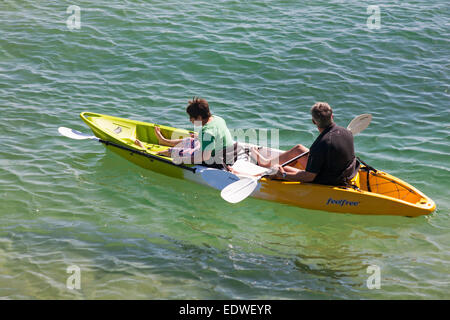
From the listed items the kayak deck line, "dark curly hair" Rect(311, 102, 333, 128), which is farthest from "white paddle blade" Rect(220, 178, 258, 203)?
"dark curly hair" Rect(311, 102, 333, 128)

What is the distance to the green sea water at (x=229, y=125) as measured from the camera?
628 centimetres

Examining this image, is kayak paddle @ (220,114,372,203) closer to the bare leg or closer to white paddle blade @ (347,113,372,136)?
the bare leg

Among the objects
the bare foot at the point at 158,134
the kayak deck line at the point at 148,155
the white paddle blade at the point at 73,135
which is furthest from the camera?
the bare foot at the point at 158,134

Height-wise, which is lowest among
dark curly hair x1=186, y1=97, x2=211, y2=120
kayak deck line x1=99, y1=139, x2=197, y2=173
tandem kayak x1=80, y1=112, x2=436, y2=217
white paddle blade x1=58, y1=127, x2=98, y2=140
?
tandem kayak x1=80, y1=112, x2=436, y2=217

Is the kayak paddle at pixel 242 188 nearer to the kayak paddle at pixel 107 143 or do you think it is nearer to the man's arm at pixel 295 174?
the man's arm at pixel 295 174

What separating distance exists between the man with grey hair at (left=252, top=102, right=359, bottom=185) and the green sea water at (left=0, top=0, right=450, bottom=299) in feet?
1.96

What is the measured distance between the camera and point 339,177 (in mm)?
7305

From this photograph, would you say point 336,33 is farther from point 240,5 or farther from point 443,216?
point 443,216

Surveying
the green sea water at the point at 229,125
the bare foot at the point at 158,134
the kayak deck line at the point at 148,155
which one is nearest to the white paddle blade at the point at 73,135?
the kayak deck line at the point at 148,155

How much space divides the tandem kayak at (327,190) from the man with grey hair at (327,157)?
0.12 metres

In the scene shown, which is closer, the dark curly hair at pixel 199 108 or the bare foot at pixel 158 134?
the dark curly hair at pixel 199 108

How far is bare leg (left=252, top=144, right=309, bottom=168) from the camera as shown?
26.2ft
